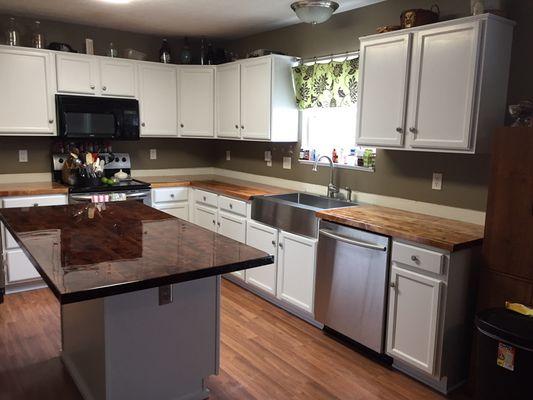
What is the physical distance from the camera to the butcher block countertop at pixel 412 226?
247 cm

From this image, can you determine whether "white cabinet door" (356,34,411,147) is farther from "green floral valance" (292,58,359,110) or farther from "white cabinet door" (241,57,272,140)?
"white cabinet door" (241,57,272,140)

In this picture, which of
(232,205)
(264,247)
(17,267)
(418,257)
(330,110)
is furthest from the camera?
(232,205)

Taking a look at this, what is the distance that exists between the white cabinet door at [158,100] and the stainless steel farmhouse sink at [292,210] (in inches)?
65.9

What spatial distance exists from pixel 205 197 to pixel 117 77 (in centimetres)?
150

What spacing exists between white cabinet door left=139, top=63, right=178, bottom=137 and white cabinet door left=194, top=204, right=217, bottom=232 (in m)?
0.92

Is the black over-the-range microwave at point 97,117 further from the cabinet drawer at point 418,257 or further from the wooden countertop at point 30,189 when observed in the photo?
the cabinet drawer at point 418,257

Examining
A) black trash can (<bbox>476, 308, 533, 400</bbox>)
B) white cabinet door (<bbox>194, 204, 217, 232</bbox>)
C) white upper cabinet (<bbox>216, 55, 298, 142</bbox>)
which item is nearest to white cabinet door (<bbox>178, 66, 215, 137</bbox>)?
white upper cabinet (<bbox>216, 55, 298, 142</bbox>)

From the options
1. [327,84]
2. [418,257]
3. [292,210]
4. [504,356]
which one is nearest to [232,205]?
[292,210]

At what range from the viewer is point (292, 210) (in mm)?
3443

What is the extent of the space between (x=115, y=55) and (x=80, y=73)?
1.58 ft

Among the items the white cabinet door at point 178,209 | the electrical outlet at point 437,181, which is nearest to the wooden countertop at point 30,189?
the white cabinet door at point 178,209

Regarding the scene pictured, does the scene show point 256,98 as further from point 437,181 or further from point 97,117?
point 437,181

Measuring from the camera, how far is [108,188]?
4309mm

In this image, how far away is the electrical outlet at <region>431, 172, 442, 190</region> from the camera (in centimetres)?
312
